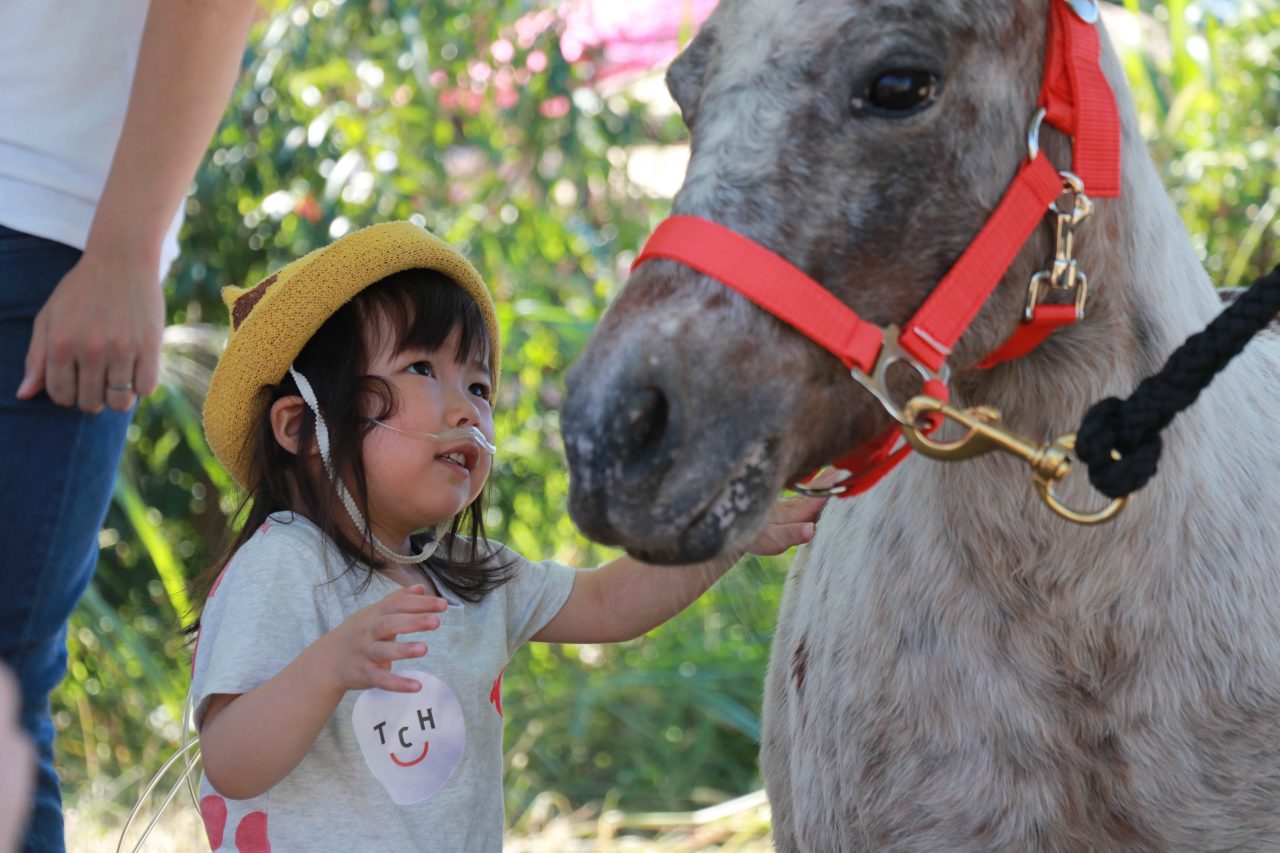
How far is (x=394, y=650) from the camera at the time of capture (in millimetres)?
1549

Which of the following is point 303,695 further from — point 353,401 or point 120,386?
point 120,386

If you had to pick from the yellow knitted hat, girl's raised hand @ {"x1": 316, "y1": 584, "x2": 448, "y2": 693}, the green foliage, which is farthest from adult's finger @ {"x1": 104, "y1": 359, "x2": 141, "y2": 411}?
the green foliage

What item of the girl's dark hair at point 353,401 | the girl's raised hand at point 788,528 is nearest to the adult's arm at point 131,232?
the girl's dark hair at point 353,401

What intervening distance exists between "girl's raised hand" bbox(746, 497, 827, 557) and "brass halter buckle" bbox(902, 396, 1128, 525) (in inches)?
20.7

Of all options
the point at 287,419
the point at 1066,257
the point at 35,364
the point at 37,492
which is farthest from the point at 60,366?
the point at 1066,257

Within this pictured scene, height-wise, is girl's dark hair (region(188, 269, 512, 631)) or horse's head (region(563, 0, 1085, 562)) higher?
horse's head (region(563, 0, 1085, 562))

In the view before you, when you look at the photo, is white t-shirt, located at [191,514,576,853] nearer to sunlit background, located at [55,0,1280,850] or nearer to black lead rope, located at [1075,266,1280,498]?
black lead rope, located at [1075,266,1280,498]

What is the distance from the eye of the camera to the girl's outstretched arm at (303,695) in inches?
61.5

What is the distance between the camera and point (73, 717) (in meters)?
4.18

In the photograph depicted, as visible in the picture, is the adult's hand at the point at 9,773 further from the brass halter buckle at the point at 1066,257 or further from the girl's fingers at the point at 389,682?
the brass halter buckle at the point at 1066,257

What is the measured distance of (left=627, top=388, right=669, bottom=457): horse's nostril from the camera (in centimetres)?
133

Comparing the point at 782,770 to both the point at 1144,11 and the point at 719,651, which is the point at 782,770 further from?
the point at 1144,11

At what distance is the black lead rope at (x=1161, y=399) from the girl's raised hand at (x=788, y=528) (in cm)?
61

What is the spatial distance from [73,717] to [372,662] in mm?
3023
